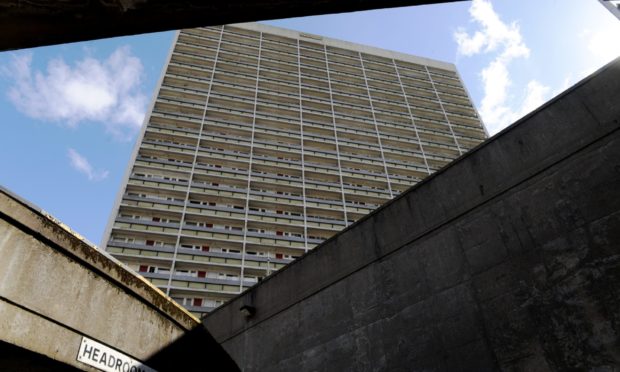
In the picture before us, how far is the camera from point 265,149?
35.9 metres

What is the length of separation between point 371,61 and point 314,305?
45.3m

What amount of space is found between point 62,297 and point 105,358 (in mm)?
785

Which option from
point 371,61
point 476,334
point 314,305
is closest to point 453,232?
point 476,334

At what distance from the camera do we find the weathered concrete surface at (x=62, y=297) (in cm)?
329

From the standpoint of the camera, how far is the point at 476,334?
6195 millimetres

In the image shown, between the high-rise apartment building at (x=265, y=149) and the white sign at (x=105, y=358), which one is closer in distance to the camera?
the white sign at (x=105, y=358)

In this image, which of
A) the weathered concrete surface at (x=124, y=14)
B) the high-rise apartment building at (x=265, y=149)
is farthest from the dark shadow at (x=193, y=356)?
the high-rise apartment building at (x=265, y=149)

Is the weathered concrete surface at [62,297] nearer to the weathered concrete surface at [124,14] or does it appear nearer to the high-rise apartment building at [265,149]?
the weathered concrete surface at [124,14]

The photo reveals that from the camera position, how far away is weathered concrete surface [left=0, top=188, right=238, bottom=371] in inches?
129

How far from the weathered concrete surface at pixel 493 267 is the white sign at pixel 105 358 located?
4281 millimetres

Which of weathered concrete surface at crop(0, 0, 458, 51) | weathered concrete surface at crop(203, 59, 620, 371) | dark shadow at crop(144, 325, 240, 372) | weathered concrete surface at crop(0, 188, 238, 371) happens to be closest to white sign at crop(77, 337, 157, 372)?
weathered concrete surface at crop(0, 188, 238, 371)

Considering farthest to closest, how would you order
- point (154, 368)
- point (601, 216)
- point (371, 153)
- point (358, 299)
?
point (371, 153) → point (358, 299) → point (601, 216) → point (154, 368)

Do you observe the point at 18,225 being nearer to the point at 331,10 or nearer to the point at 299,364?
the point at 331,10

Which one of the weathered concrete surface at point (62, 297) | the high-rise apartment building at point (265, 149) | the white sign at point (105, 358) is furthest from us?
the high-rise apartment building at point (265, 149)
